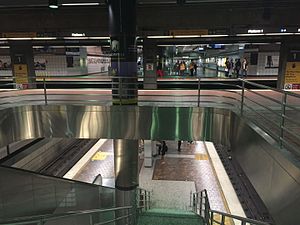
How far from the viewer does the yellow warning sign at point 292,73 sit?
31.5 feet

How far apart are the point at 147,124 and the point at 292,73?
6696 mm

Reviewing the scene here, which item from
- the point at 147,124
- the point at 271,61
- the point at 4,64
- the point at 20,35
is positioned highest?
the point at 20,35

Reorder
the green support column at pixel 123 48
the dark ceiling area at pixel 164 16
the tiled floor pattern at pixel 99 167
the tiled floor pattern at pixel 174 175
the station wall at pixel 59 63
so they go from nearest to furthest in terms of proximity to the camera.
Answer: the green support column at pixel 123 48, the dark ceiling area at pixel 164 16, the tiled floor pattern at pixel 174 175, the tiled floor pattern at pixel 99 167, the station wall at pixel 59 63

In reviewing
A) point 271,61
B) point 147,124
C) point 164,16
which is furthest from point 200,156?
point 147,124

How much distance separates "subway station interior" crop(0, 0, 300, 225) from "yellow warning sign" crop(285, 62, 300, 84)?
0.04 metres

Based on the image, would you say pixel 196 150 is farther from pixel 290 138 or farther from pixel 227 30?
pixel 290 138

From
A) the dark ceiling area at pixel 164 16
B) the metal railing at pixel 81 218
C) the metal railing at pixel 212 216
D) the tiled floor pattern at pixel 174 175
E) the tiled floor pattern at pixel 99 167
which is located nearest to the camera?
the metal railing at pixel 81 218

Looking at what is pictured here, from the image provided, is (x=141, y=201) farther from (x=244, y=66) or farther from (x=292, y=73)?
(x=244, y=66)

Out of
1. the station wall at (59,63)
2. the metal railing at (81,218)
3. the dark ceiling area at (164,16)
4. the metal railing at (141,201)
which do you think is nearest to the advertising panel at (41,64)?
the station wall at (59,63)

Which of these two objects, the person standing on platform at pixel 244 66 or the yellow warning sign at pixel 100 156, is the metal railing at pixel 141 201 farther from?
the person standing on platform at pixel 244 66

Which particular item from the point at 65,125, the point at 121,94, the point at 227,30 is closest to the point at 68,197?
the point at 65,125

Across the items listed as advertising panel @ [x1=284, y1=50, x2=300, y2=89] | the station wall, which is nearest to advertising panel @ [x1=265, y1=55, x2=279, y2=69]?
advertising panel @ [x1=284, y1=50, x2=300, y2=89]

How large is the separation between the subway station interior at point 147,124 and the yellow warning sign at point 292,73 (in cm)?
4

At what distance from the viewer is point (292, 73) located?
973 centimetres
